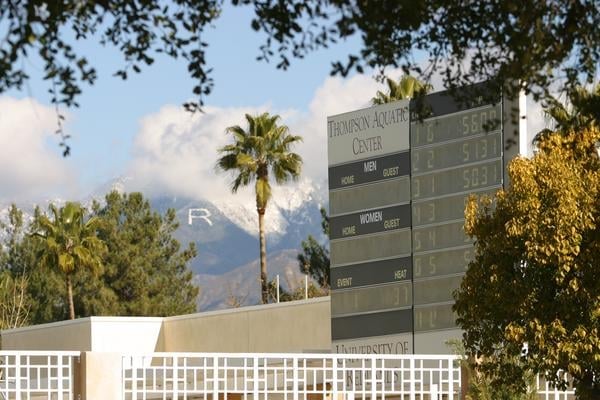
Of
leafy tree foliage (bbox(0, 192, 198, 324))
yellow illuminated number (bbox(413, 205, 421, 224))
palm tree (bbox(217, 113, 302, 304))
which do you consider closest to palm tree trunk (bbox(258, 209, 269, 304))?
palm tree (bbox(217, 113, 302, 304))

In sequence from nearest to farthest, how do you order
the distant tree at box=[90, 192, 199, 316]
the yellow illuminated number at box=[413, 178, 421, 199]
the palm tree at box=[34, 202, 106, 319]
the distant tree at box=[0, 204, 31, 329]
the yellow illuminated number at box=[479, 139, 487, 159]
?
1. the yellow illuminated number at box=[479, 139, 487, 159]
2. the yellow illuminated number at box=[413, 178, 421, 199]
3. the palm tree at box=[34, 202, 106, 319]
4. the distant tree at box=[0, 204, 31, 329]
5. the distant tree at box=[90, 192, 199, 316]

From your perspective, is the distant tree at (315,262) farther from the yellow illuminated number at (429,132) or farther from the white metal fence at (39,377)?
the yellow illuminated number at (429,132)

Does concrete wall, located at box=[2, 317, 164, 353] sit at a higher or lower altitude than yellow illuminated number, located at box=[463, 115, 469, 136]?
lower

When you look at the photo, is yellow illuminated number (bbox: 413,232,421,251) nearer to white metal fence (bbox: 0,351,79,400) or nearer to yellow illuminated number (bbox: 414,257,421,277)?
yellow illuminated number (bbox: 414,257,421,277)

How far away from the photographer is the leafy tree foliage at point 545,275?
23.2 metres

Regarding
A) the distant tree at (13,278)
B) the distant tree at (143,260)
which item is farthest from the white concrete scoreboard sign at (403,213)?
the distant tree at (143,260)

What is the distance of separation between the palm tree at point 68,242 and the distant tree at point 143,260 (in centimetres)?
904

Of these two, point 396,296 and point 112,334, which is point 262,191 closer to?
point 112,334

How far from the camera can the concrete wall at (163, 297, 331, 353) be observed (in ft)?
141

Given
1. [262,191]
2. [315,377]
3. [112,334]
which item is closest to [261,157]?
[262,191]

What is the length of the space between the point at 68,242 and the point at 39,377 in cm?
3646

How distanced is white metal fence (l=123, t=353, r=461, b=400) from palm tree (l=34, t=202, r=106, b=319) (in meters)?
15.5

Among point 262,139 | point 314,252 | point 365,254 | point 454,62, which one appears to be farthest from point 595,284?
point 314,252

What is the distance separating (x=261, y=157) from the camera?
186 feet
